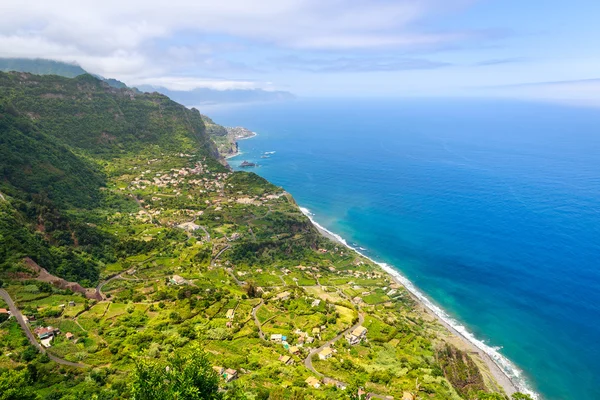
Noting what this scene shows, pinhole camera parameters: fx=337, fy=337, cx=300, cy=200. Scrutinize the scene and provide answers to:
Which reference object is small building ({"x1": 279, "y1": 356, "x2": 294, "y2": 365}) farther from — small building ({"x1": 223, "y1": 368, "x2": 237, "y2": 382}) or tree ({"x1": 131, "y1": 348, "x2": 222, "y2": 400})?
tree ({"x1": 131, "y1": 348, "x2": 222, "y2": 400})

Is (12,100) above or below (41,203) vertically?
above

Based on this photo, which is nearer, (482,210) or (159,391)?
(159,391)

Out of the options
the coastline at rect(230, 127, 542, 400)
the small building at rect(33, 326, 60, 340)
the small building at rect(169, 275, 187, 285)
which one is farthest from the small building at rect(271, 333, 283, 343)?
the coastline at rect(230, 127, 542, 400)

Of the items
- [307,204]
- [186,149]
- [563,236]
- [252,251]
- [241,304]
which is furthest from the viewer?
[186,149]

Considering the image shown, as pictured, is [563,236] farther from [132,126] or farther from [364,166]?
[132,126]

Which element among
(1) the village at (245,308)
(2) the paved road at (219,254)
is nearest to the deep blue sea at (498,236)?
(1) the village at (245,308)

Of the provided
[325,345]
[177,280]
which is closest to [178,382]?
[325,345]

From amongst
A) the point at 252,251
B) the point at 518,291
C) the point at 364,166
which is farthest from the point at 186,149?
the point at 518,291
